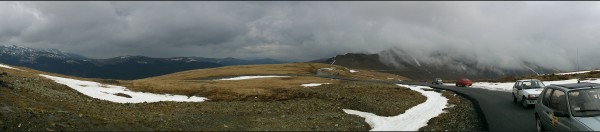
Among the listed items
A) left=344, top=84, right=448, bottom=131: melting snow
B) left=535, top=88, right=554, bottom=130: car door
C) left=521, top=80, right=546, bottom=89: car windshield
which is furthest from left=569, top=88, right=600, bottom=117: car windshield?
left=521, top=80, right=546, bottom=89: car windshield

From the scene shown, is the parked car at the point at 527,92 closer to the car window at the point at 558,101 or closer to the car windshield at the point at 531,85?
the car windshield at the point at 531,85

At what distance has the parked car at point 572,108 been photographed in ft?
44.4

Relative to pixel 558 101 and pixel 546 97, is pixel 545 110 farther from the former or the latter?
pixel 558 101

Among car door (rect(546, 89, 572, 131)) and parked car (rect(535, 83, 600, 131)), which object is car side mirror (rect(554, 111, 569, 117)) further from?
car door (rect(546, 89, 572, 131))

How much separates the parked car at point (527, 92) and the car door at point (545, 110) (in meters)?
12.9

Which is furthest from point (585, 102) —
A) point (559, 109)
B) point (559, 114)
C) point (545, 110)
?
point (545, 110)

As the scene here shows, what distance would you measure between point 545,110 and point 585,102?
6.48 ft

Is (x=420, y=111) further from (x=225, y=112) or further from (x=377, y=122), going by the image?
(x=225, y=112)

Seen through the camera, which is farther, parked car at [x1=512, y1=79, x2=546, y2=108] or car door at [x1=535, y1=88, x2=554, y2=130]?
parked car at [x1=512, y1=79, x2=546, y2=108]

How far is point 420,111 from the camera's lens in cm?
2858

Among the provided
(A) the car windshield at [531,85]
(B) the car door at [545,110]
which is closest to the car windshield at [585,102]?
(B) the car door at [545,110]

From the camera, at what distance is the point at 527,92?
29609 mm

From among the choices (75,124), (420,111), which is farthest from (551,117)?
(75,124)

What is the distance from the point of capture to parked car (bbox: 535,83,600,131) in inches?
533
